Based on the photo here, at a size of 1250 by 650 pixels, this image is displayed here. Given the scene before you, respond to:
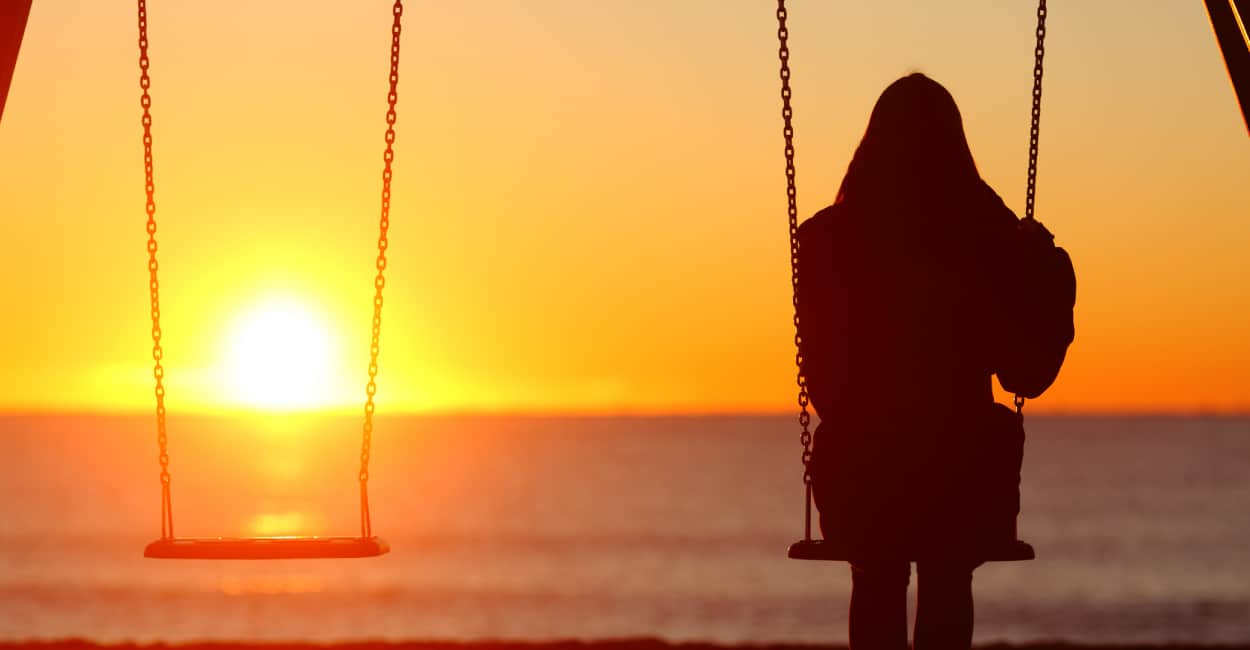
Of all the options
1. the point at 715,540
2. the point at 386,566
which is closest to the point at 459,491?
the point at 715,540

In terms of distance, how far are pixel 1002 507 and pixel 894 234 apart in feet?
2.89

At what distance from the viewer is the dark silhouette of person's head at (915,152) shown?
634cm

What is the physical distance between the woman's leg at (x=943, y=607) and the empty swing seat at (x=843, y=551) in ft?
0.24

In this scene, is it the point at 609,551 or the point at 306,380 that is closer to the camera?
the point at 306,380

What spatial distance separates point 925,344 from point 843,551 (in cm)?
69

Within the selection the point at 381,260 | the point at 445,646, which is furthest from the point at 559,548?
the point at 381,260

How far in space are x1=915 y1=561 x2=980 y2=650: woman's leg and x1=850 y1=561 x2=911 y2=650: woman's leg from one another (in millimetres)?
118

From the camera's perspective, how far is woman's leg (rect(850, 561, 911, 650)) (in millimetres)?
6492

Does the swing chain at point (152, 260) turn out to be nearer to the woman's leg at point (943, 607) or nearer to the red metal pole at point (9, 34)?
the red metal pole at point (9, 34)

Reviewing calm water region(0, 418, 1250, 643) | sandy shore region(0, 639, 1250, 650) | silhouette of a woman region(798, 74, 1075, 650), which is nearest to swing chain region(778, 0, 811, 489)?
silhouette of a woman region(798, 74, 1075, 650)

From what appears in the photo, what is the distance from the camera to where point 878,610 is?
650 centimetres

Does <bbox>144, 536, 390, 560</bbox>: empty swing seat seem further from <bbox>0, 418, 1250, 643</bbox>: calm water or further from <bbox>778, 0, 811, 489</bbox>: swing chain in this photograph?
<bbox>0, 418, 1250, 643</bbox>: calm water

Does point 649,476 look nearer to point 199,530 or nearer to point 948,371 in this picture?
point 199,530

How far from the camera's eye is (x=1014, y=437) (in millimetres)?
6305
